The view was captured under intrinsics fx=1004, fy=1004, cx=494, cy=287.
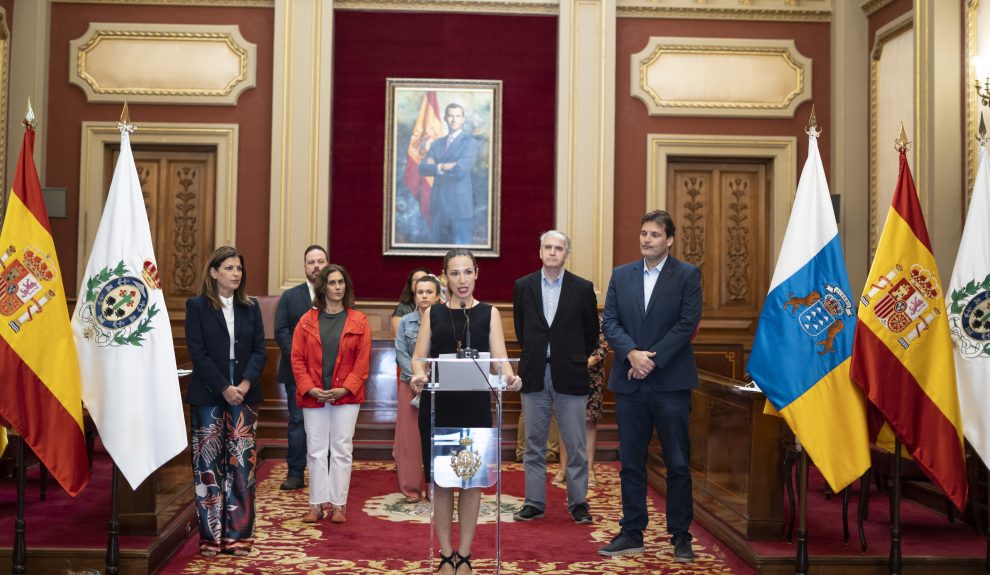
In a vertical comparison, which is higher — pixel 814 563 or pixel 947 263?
pixel 947 263

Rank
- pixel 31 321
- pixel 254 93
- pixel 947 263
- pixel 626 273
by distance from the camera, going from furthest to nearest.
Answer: pixel 254 93 < pixel 947 263 < pixel 626 273 < pixel 31 321

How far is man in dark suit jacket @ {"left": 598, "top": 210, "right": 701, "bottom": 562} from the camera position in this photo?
457 cm

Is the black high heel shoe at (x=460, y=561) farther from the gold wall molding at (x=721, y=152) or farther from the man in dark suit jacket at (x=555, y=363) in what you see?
the gold wall molding at (x=721, y=152)

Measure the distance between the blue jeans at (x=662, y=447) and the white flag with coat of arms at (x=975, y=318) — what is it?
1211 mm

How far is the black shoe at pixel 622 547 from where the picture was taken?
→ 463 centimetres

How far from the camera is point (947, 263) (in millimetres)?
7129

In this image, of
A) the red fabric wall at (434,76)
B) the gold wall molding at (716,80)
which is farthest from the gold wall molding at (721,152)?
the red fabric wall at (434,76)

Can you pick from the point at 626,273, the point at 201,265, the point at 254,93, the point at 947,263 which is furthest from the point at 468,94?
the point at 626,273

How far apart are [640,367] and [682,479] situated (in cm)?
56

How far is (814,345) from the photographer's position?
4.29 m

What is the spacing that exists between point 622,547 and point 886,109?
5.72m

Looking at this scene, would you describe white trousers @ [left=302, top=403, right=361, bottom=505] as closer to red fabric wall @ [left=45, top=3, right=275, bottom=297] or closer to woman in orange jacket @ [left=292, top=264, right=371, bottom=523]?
woman in orange jacket @ [left=292, top=264, right=371, bottom=523]

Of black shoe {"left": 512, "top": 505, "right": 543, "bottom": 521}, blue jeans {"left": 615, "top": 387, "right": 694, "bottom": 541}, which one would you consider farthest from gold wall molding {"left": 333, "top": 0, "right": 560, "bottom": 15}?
blue jeans {"left": 615, "top": 387, "right": 694, "bottom": 541}

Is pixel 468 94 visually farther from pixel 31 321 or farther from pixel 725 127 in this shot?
pixel 31 321
